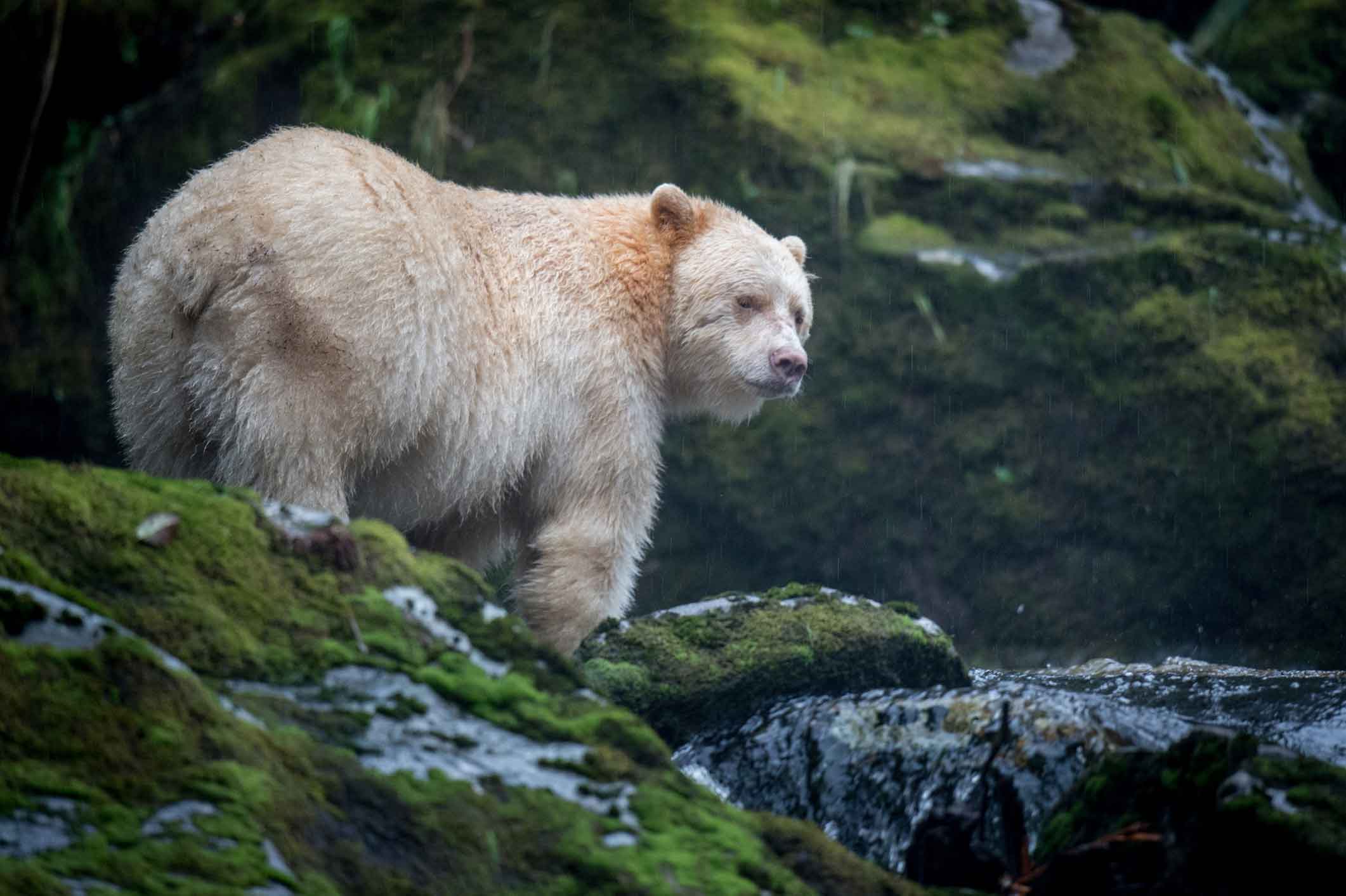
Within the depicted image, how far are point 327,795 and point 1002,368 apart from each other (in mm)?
7142

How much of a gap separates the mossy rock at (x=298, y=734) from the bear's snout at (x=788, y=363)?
10.0 feet

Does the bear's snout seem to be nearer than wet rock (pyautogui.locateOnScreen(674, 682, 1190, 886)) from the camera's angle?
No

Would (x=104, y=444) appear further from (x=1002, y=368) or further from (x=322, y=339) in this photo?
(x=1002, y=368)

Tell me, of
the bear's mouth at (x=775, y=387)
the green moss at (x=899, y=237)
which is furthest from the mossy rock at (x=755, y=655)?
the green moss at (x=899, y=237)

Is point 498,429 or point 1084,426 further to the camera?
point 1084,426

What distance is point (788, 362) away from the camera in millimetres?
6676

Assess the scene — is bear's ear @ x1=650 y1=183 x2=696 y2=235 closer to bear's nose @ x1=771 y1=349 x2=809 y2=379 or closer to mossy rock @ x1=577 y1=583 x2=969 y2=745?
bear's nose @ x1=771 y1=349 x2=809 y2=379

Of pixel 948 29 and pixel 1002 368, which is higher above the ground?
pixel 948 29

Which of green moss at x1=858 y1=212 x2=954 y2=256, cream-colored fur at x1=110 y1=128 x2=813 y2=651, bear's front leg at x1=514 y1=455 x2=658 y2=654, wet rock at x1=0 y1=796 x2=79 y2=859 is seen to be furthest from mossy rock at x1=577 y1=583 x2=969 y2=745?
green moss at x1=858 y1=212 x2=954 y2=256

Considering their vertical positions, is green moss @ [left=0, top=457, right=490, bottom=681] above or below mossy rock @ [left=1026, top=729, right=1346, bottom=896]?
below

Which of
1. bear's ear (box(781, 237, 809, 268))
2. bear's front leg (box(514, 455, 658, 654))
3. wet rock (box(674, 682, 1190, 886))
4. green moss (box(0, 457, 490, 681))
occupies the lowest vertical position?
bear's front leg (box(514, 455, 658, 654))

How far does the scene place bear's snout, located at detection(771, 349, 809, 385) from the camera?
6676mm

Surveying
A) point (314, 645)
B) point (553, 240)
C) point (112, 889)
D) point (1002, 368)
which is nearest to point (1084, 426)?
point (1002, 368)

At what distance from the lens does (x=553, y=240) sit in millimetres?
6434
